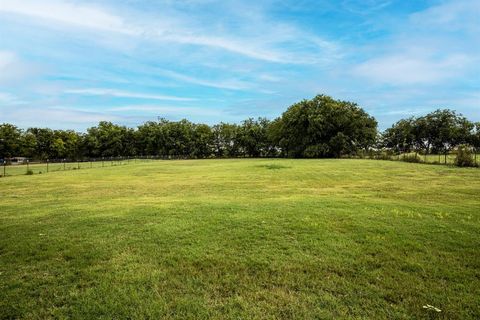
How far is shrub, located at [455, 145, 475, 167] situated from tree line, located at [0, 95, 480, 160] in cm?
2663

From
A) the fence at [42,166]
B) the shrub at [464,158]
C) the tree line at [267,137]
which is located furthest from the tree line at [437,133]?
the fence at [42,166]

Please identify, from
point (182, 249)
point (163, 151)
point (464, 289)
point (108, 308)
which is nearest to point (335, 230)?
point (464, 289)

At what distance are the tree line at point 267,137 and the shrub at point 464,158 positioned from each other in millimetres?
26630

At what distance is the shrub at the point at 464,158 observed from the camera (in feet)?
93.5

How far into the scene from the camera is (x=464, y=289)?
4.49 meters

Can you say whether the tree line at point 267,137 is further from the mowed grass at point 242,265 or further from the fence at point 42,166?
the mowed grass at point 242,265

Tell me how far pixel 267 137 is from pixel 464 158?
177 feet

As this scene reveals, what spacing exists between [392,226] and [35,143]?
88.3 m

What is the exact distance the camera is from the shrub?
28.5 meters

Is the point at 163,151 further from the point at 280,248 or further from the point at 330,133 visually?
the point at 280,248

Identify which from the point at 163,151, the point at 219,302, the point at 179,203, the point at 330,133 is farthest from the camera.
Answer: the point at 163,151

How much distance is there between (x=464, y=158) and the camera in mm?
29047

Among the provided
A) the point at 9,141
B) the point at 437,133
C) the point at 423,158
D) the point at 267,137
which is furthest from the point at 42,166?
the point at 437,133

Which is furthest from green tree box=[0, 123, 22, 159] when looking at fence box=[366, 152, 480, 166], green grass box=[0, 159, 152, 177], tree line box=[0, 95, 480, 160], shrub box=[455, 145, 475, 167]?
shrub box=[455, 145, 475, 167]
